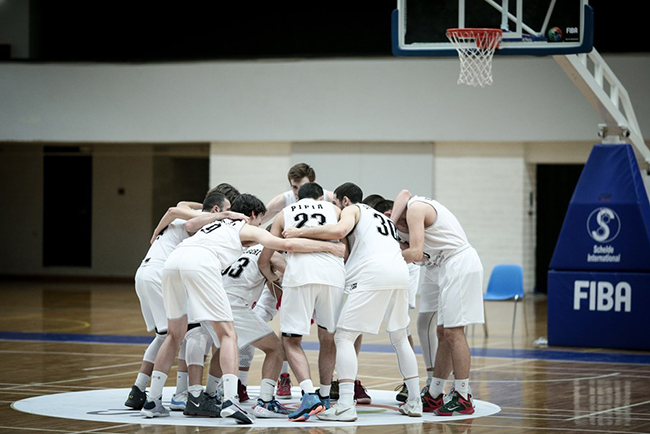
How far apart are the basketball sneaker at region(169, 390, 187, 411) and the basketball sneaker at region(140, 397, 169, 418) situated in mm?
350

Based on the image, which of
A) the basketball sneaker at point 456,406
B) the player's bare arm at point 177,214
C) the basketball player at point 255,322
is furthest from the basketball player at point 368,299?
the player's bare arm at point 177,214

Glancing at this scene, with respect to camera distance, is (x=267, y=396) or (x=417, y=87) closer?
A: (x=267, y=396)

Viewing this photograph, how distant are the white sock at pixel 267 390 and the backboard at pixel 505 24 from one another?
186 inches

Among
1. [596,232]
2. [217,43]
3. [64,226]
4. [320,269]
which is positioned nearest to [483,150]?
[217,43]

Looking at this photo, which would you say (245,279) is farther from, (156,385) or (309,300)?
(156,385)

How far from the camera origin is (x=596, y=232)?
11992 millimetres

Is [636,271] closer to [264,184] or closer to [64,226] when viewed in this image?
Result: [264,184]

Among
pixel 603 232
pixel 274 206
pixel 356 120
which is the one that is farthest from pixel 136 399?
pixel 356 120

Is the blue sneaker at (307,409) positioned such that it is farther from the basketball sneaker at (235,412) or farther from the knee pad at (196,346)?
the knee pad at (196,346)

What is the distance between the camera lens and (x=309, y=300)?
7293 millimetres

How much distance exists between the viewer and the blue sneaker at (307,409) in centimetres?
708

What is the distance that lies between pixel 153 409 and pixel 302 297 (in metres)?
1.32

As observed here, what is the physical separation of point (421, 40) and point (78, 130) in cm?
1177

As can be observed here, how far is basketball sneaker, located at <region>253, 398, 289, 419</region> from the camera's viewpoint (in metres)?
7.26
